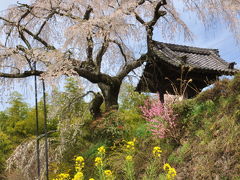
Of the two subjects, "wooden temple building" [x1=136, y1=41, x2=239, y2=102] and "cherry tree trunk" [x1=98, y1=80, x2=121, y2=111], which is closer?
"wooden temple building" [x1=136, y1=41, x2=239, y2=102]

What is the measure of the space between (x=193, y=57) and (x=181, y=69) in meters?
2.08

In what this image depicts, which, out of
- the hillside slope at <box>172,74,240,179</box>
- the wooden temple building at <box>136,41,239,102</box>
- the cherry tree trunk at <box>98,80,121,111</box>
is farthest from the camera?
the cherry tree trunk at <box>98,80,121,111</box>

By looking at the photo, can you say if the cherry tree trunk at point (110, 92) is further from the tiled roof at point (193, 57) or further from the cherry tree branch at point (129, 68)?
the tiled roof at point (193, 57)

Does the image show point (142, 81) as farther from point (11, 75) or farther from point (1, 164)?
point (1, 164)

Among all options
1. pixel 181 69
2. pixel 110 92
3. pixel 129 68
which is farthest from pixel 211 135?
pixel 129 68

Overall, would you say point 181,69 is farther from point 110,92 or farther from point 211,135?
point 211,135

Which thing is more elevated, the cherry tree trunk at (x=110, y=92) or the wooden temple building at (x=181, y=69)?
the wooden temple building at (x=181, y=69)

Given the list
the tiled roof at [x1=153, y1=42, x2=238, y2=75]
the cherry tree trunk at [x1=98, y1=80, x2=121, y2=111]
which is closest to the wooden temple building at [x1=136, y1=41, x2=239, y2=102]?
the tiled roof at [x1=153, y1=42, x2=238, y2=75]

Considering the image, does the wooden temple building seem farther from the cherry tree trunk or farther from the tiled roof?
the cherry tree trunk

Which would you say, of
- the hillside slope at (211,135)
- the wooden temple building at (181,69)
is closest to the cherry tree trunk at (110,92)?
the wooden temple building at (181,69)

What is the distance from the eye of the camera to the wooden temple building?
9.92 metres

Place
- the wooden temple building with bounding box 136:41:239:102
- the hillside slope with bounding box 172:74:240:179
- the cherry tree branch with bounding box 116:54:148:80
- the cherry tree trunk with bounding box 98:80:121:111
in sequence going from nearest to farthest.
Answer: the hillside slope with bounding box 172:74:240:179, the wooden temple building with bounding box 136:41:239:102, the cherry tree trunk with bounding box 98:80:121:111, the cherry tree branch with bounding box 116:54:148:80

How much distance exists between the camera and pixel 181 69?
9586mm

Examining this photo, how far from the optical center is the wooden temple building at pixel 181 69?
9918 millimetres
